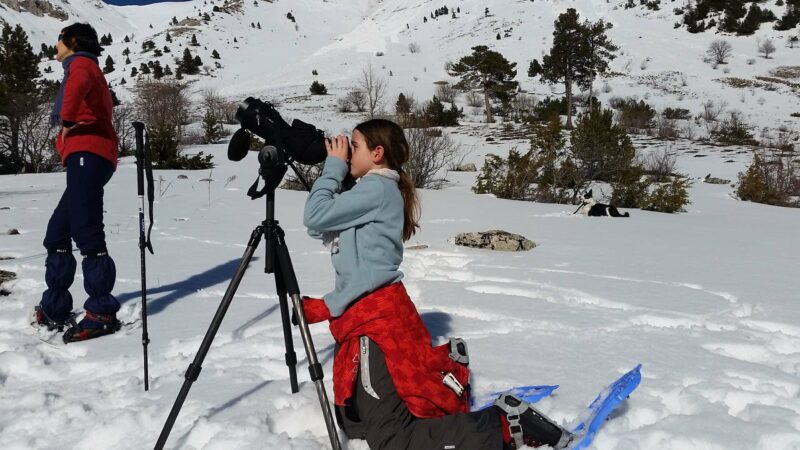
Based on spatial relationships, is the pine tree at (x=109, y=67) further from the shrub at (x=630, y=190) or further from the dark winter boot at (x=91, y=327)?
the dark winter boot at (x=91, y=327)

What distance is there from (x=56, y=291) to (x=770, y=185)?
13288 mm

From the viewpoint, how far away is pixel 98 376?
7.63 ft

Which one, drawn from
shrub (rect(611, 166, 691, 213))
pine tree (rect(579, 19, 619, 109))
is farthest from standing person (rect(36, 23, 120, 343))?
pine tree (rect(579, 19, 619, 109))

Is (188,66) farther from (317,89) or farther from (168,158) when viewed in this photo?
(168,158)

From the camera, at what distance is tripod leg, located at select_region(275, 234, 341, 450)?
5.32 ft

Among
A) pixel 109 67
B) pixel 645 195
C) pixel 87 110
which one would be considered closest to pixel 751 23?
pixel 645 195

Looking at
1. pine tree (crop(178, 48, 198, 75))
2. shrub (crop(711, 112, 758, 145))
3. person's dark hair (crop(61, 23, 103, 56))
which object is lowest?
person's dark hair (crop(61, 23, 103, 56))

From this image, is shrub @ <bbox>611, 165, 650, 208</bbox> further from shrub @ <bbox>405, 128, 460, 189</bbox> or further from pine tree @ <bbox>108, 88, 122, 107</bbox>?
pine tree @ <bbox>108, 88, 122, 107</bbox>

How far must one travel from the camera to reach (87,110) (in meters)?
2.69

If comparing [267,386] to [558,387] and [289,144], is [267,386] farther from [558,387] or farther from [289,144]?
[558,387]

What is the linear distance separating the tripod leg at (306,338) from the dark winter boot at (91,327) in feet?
5.04

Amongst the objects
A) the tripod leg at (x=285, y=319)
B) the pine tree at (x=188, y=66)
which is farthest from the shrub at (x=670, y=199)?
the pine tree at (x=188, y=66)

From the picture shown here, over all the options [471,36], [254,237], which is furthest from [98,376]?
[471,36]

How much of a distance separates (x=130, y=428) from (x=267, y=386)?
1.76 ft
